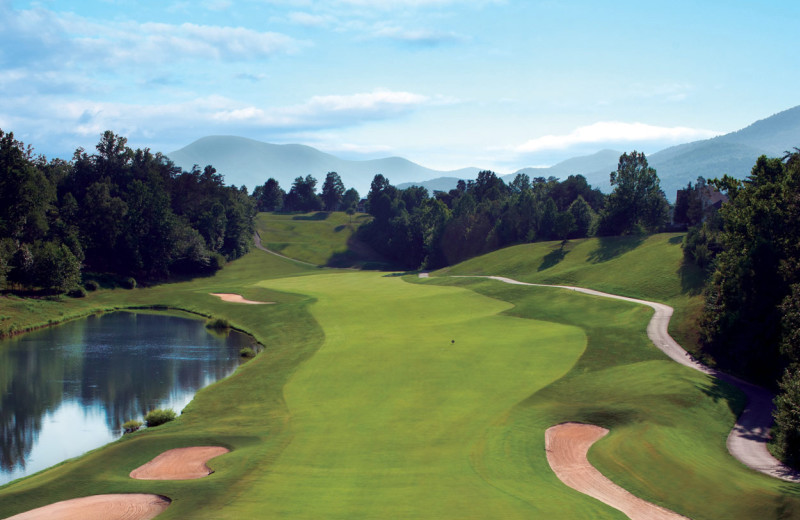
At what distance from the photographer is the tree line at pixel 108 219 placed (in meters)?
77.6

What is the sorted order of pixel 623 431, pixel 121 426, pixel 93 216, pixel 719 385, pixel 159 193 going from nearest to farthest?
pixel 623 431 < pixel 121 426 < pixel 719 385 < pixel 93 216 < pixel 159 193

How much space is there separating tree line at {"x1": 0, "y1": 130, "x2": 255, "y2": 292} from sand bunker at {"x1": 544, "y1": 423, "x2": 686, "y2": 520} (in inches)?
2567

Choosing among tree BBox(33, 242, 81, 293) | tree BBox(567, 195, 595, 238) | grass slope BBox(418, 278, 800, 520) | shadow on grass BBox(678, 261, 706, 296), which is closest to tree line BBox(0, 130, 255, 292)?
tree BBox(33, 242, 81, 293)

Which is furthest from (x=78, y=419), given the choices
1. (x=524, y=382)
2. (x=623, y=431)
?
(x=623, y=431)

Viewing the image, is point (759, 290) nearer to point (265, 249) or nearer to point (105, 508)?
point (105, 508)

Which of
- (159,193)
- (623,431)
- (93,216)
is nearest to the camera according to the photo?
(623,431)

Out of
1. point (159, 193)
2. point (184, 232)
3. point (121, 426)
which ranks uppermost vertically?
point (159, 193)

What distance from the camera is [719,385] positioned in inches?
1410

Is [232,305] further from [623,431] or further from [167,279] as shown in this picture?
[623,431]

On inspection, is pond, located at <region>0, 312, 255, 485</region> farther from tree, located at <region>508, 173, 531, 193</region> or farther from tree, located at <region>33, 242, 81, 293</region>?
tree, located at <region>508, 173, 531, 193</region>

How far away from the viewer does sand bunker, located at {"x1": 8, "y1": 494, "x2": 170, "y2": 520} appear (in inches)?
792

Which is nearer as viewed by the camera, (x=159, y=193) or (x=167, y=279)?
(x=167, y=279)

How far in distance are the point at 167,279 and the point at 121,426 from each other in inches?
2932

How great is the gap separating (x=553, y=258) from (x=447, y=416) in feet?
205
